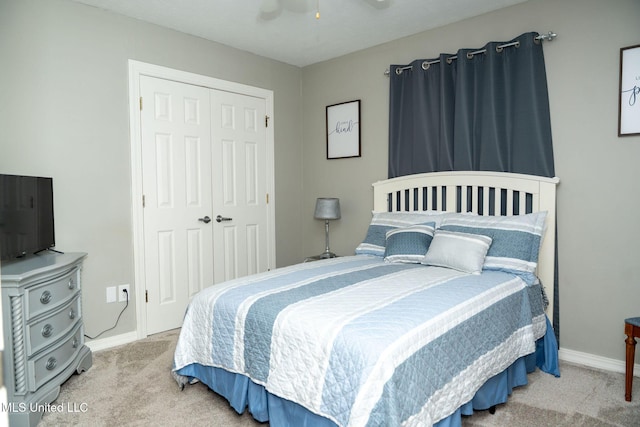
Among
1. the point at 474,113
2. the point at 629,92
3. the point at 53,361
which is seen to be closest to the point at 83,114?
the point at 53,361

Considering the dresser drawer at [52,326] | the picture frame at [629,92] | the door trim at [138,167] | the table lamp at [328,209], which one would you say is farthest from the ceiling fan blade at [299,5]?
the dresser drawer at [52,326]

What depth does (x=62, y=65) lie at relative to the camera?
2.97m

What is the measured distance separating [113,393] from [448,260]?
7.23ft

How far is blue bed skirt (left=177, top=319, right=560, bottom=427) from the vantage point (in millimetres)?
1871

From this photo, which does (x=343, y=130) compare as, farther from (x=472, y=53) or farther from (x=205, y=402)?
(x=205, y=402)

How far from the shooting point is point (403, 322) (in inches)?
69.7

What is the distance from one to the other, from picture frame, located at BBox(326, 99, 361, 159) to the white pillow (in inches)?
61.8

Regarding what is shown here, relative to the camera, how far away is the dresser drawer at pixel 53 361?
7.28 feet

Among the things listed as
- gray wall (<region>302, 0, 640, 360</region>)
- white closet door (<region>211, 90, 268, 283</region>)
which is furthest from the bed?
white closet door (<region>211, 90, 268, 283</region>)

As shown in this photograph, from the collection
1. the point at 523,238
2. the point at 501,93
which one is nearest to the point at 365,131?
the point at 501,93

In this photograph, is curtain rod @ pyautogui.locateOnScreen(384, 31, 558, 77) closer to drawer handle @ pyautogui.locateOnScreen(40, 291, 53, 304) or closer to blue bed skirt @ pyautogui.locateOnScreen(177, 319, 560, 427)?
blue bed skirt @ pyautogui.locateOnScreen(177, 319, 560, 427)

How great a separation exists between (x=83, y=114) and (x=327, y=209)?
2.15 meters

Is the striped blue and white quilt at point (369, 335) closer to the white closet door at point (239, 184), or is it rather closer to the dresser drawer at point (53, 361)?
the dresser drawer at point (53, 361)

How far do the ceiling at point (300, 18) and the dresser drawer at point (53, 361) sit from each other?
235cm
